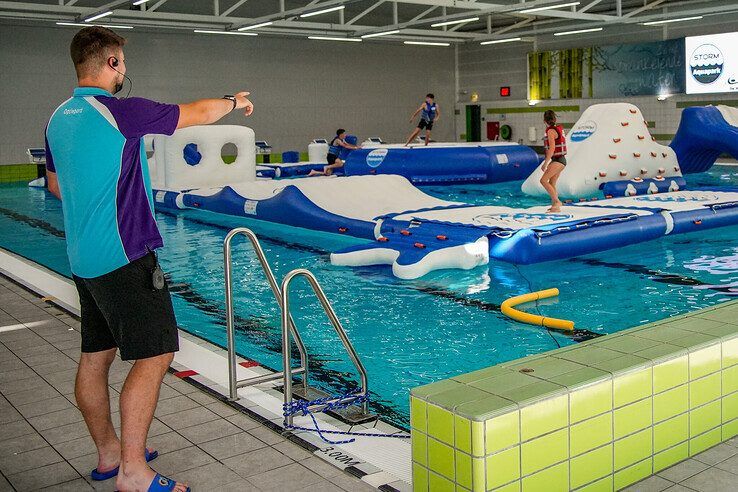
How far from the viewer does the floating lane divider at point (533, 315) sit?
5.85 m

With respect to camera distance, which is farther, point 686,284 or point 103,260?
point 686,284

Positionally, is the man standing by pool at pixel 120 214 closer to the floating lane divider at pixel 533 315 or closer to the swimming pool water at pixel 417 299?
the swimming pool water at pixel 417 299

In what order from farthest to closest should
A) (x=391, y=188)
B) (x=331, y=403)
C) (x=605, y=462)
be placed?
(x=391, y=188) → (x=331, y=403) → (x=605, y=462)

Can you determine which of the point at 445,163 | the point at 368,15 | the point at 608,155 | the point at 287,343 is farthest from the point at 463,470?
the point at 368,15

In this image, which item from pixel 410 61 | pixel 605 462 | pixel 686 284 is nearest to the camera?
pixel 605 462

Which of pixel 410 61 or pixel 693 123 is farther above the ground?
pixel 410 61

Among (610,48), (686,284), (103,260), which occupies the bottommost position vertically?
(686,284)

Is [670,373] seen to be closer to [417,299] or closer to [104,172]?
[104,172]

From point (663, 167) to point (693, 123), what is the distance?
3.79 ft

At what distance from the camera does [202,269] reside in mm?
8664

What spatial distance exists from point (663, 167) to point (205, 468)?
1322 cm

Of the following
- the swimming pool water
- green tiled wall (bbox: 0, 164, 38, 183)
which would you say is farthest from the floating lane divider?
green tiled wall (bbox: 0, 164, 38, 183)

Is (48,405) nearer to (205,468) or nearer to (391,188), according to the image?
(205,468)

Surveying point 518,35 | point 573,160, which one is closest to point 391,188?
point 573,160
